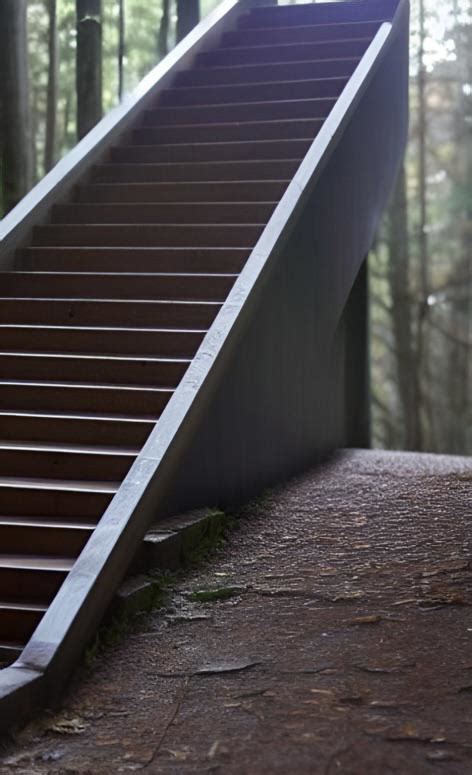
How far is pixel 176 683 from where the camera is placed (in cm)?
463

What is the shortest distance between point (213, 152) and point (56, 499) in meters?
5.12

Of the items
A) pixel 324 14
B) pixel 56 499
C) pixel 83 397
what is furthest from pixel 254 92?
pixel 56 499

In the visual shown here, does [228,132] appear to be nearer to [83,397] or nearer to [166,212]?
[166,212]

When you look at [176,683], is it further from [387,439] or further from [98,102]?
[387,439]

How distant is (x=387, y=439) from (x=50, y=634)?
19.5 metres

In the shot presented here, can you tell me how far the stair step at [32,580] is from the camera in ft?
17.2

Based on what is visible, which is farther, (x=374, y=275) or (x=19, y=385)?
(x=374, y=275)

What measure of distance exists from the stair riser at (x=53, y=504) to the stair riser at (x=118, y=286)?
92.1 inches

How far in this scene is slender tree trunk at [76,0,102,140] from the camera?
38.9 feet

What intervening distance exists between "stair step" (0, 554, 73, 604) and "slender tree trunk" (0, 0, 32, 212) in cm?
591

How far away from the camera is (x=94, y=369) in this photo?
7035 millimetres

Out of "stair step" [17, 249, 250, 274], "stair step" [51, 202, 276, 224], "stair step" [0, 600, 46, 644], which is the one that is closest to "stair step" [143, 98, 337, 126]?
"stair step" [51, 202, 276, 224]

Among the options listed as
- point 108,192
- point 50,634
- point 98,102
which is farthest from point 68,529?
point 98,102

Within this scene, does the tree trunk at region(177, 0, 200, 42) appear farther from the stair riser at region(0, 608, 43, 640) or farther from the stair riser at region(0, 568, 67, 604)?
the stair riser at region(0, 608, 43, 640)
